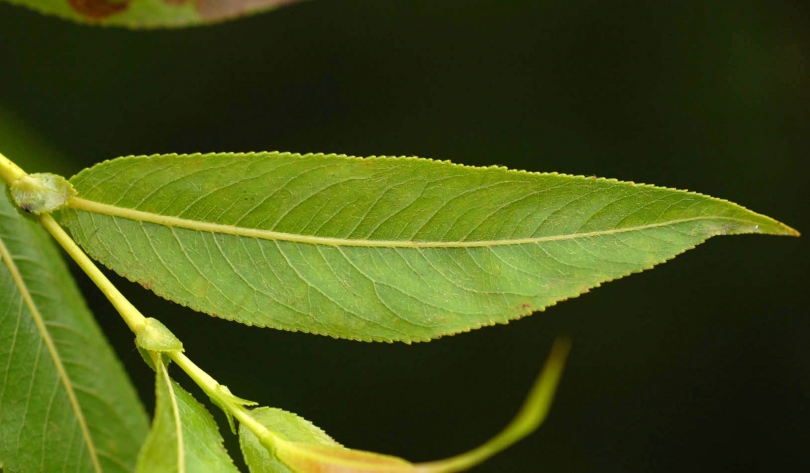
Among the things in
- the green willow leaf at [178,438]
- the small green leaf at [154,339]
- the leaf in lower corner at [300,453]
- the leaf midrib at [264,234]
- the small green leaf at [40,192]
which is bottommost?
the green willow leaf at [178,438]

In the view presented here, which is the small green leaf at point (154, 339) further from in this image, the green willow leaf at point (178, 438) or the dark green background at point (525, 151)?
the dark green background at point (525, 151)

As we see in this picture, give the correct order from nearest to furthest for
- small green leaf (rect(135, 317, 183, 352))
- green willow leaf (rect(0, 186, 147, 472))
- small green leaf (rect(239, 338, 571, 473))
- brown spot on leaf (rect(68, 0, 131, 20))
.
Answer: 1. small green leaf (rect(239, 338, 571, 473))
2. small green leaf (rect(135, 317, 183, 352))
3. green willow leaf (rect(0, 186, 147, 472))
4. brown spot on leaf (rect(68, 0, 131, 20))

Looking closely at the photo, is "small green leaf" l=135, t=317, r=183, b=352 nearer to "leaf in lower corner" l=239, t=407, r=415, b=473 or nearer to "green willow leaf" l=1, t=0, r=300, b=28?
"leaf in lower corner" l=239, t=407, r=415, b=473

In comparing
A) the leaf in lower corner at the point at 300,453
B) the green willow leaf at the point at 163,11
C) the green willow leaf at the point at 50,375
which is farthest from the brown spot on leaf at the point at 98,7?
the leaf in lower corner at the point at 300,453

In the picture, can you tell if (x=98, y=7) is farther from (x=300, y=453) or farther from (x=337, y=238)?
(x=300, y=453)

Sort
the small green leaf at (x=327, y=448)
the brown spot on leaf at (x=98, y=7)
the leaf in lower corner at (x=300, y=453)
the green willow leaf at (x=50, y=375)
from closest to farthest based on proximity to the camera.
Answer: the small green leaf at (x=327, y=448) → the leaf in lower corner at (x=300, y=453) → the green willow leaf at (x=50, y=375) → the brown spot on leaf at (x=98, y=7)

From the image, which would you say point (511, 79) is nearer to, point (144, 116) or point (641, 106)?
point (641, 106)

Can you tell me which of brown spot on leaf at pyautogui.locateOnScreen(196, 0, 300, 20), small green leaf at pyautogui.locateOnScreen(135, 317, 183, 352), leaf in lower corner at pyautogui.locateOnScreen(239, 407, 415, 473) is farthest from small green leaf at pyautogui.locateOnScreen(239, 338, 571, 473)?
brown spot on leaf at pyautogui.locateOnScreen(196, 0, 300, 20)

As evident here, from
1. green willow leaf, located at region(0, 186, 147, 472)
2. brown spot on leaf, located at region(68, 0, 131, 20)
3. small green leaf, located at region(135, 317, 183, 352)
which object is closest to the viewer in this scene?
small green leaf, located at region(135, 317, 183, 352)
